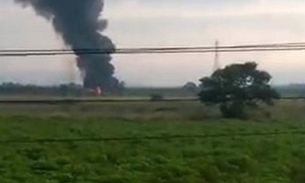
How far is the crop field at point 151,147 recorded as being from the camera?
28811 millimetres

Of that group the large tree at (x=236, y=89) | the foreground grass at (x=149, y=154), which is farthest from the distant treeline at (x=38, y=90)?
the foreground grass at (x=149, y=154)

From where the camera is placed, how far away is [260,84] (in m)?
32.0

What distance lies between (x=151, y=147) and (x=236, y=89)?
1499 centimetres

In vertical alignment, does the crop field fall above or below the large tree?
below

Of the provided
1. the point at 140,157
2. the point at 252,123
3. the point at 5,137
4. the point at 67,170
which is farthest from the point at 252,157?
the point at 5,137

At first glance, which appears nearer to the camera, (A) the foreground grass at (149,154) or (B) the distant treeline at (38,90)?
(B) the distant treeline at (38,90)

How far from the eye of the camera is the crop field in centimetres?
2881

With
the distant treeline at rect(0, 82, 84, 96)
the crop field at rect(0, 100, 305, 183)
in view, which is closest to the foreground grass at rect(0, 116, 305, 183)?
the crop field at rect(0, 100, 305, 183)

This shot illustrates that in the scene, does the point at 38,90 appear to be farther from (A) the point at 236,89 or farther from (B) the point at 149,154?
(B) the point at 149,154

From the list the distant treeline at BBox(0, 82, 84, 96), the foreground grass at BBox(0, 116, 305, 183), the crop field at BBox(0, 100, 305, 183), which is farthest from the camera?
the foreground grass at BBox(0, 116, 305, 183)

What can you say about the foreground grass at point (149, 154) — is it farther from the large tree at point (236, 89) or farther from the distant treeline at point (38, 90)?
the distant treeline at point (38, 90)

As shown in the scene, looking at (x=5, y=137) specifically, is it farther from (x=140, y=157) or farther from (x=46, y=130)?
(x=140, y=157)

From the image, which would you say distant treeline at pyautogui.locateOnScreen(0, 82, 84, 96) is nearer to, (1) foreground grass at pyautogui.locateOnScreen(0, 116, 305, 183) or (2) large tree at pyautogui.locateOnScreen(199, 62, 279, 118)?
(2) large tree at pyautogui.locateOnScreen(199, 62, 279, 118)

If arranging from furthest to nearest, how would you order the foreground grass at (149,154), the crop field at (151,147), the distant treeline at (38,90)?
the foreground grass at (149,154) → the crop field at (151,147) → the distant treeline at (38,90)
